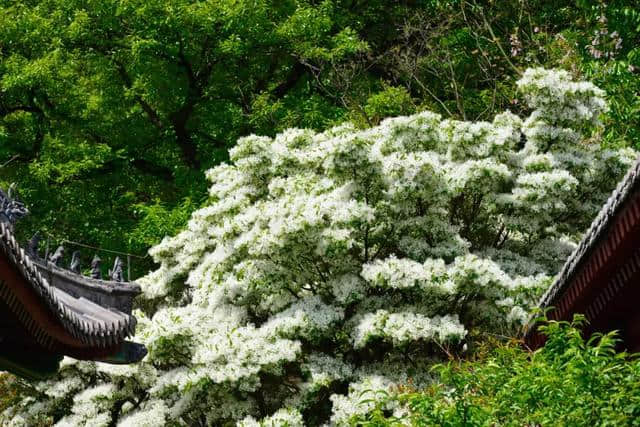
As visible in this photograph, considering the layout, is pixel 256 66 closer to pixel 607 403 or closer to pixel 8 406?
pixel 8 406

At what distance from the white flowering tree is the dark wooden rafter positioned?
4.82m

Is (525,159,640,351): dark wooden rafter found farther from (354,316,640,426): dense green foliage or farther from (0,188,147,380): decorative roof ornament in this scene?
(0,188,147,380): decorative roof ornament

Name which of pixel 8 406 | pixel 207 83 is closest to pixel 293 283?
pixel 8 406

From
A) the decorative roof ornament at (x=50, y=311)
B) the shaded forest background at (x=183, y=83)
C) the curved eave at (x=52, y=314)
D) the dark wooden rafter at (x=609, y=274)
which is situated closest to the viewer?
the curved eave at (x=52, y=314)

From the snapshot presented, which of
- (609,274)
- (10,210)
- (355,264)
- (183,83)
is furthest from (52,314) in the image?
(183,83)

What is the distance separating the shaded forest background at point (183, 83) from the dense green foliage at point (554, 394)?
1570cm

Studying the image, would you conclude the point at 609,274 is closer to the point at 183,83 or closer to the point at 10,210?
the point at 10,210

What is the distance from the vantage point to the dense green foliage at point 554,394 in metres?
6.22

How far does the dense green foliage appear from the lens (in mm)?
6219

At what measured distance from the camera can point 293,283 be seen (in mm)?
14250

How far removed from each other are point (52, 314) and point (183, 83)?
18.3m

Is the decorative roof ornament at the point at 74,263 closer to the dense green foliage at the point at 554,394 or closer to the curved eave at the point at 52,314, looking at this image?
the curved eave at the point at 52,314

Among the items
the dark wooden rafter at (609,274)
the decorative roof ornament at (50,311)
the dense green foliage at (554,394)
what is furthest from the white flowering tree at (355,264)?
the dense green foliage at (554,394)

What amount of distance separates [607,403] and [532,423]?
604 mm
